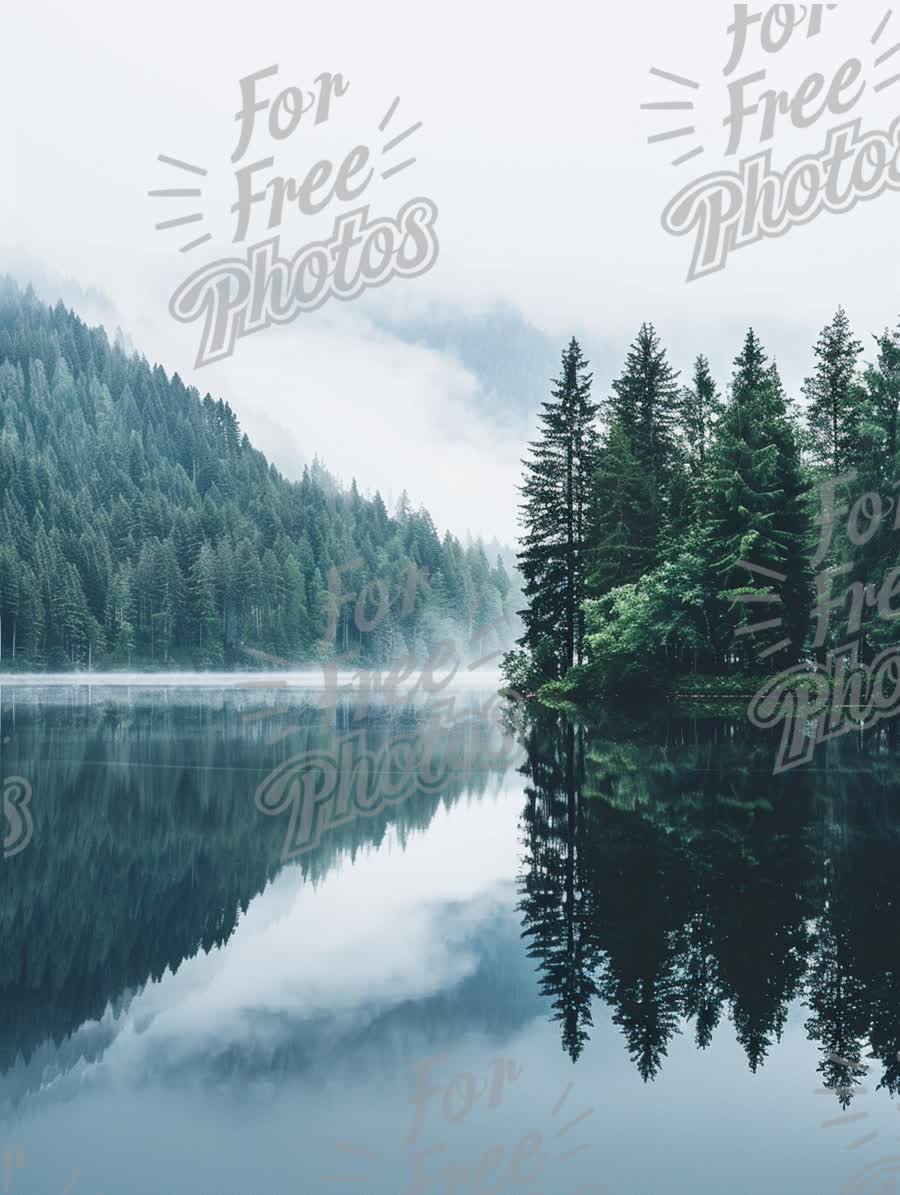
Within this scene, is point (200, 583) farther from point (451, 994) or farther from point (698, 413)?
point (451, 994)

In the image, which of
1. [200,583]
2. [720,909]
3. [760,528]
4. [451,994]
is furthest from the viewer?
[200,583]

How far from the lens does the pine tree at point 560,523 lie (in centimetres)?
5769

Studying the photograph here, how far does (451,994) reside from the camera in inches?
389

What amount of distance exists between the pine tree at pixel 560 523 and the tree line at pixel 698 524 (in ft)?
0.29

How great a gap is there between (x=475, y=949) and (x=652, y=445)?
50172 mm

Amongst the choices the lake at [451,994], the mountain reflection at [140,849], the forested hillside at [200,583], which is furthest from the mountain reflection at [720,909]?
the forested hillside at [200,583]

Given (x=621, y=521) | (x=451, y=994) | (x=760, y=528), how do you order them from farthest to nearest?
(x=621, y=521)
(x=760, y=528)
(x=451, y=994)

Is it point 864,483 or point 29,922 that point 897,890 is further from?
point 864,483

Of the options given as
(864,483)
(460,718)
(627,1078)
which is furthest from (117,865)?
(864,483)

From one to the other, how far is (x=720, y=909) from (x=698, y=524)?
1587 inches

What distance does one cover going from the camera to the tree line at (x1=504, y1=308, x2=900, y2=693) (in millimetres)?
46625

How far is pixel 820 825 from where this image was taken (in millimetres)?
A: 17297

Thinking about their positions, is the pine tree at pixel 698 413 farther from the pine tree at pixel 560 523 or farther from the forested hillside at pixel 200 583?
the forested hillside at pixel 200 583

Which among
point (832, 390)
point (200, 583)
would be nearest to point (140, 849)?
point (832, 390)
